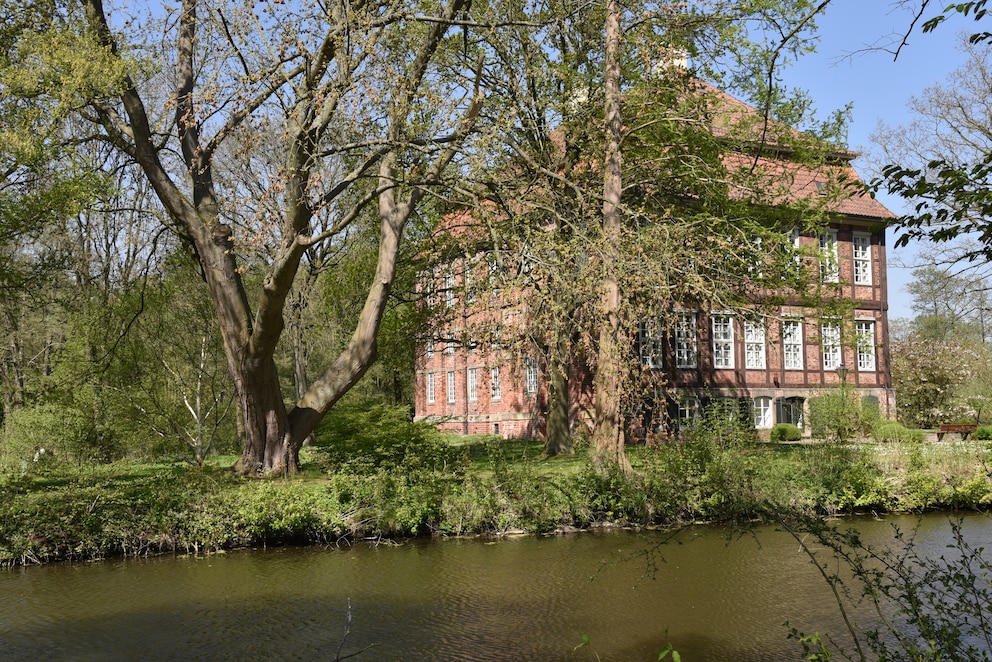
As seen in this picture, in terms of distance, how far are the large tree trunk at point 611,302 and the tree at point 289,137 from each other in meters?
2.71

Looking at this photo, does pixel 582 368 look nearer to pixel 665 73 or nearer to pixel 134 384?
pixel 665 73

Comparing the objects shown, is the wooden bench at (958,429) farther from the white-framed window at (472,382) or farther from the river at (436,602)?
the white-framed window at (472,382)

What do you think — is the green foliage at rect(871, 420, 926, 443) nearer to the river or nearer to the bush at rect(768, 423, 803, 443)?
the bush at rect(768, 423, 803, 443)

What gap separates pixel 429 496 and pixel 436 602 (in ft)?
12.2

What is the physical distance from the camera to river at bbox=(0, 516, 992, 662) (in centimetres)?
754

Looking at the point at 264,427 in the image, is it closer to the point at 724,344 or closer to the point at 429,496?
the point at 429,496

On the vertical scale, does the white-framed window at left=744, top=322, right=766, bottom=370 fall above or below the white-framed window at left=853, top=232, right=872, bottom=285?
below

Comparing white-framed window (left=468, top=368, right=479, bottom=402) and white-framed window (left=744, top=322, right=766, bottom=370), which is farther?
white-framed window (left=468, top=368, right=479, bottom=402)

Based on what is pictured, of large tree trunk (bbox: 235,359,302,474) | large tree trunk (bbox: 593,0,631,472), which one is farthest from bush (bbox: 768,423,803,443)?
large tree trunk (bbox: 235,359,302,474)

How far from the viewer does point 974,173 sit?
4.76 meters

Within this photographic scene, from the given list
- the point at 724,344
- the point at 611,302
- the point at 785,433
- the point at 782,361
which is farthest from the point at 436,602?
the point at 782,361

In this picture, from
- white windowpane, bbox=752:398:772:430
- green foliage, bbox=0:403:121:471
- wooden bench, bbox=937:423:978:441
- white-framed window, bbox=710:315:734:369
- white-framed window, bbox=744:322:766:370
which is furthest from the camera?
white-framed window, bbox=744:322:766:370

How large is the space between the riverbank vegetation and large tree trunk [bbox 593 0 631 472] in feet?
2.09

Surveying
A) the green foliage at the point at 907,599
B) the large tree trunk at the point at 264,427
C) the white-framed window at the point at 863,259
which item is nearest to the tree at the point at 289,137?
the large tree trunk at the point at 264,427
